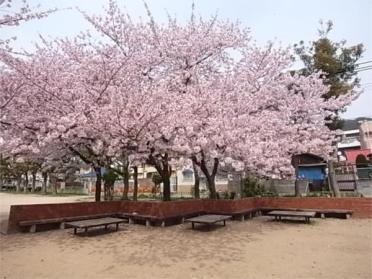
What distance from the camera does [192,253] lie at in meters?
7.34

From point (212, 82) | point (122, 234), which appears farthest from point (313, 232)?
point (212, 82)

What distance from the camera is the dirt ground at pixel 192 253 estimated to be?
5.90 meters

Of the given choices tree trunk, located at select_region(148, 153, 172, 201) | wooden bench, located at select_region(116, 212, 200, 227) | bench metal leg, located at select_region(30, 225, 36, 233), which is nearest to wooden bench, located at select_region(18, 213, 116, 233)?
bench metal leg, located at select_region(30, 225, 36, 233)

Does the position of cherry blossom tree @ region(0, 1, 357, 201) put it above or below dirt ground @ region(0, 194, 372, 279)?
above

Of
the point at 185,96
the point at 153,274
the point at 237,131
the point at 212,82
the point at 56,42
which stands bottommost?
the point at 153,274

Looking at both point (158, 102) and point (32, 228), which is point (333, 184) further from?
point (32, 228)

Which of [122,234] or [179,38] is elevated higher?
[179,38]

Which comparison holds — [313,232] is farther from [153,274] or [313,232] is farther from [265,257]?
[153,274]

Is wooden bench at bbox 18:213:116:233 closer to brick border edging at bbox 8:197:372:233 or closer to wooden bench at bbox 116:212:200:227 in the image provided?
brick border edging at bbox 8:197:372:233

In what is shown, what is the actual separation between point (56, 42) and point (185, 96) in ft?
17.7

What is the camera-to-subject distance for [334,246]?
8078 mm

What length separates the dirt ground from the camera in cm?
590

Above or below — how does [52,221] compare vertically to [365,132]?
below

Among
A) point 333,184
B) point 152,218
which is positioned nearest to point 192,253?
point 152,218
